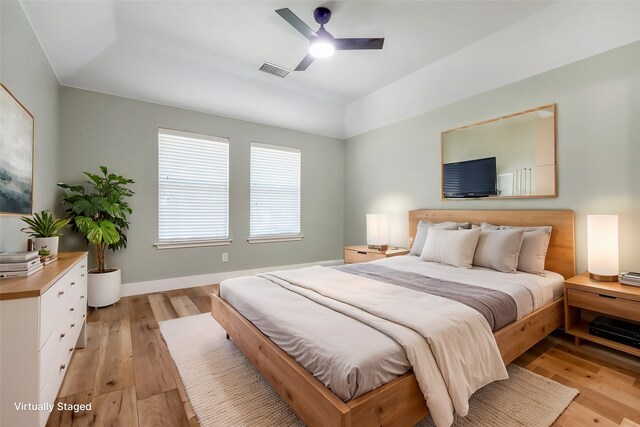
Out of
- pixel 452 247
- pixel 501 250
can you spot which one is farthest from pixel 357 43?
pixel 501 250

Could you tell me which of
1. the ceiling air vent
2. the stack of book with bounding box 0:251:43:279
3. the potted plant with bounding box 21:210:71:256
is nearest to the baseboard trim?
the potted plant with bounding box 21:210:71:256

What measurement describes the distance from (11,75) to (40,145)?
0.89 metres

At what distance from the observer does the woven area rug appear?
1.58 meters

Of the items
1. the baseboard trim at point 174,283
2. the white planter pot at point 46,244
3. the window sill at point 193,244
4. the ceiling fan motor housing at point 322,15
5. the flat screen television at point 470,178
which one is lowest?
the baseboard trim at point 174,283

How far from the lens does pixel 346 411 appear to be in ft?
3.64

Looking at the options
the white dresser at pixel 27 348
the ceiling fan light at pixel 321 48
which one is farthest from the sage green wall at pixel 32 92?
the ceiling fan light at pixel 321 48

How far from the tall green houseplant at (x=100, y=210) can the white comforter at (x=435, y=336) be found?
2.36 m

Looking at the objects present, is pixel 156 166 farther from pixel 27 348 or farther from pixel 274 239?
pixel 27 348

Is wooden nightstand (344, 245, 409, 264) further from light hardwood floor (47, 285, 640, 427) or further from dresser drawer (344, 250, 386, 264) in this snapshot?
light hardwood floor (47, 285, 640, 427)

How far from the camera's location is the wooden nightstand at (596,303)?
6.75 feet

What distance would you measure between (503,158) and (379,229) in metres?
1.81

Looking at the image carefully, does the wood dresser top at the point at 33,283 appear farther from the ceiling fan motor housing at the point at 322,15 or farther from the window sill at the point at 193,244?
the ceiling fan motor housing at the point at 322,15

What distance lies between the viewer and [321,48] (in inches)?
100

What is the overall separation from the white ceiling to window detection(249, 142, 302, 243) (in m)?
0.79
